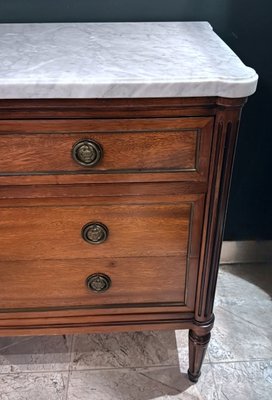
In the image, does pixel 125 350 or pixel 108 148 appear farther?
pixel 125 350

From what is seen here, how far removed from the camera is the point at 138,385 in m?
1.25

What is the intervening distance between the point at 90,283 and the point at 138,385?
1.23ft

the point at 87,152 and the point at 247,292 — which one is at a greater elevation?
the point at 87,152

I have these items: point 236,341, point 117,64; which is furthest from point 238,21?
point 236,341

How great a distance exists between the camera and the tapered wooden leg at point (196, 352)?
46.2 inches

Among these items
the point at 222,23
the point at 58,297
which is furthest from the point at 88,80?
the point at 222,23

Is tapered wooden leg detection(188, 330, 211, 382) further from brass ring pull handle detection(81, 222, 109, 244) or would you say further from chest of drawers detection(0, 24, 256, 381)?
brass ring pull handle detection(81, 222, 109, 244)

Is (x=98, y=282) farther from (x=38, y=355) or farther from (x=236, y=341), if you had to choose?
(x=236, y=341)

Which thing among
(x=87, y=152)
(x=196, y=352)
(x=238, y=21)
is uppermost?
(x=238, y=21)

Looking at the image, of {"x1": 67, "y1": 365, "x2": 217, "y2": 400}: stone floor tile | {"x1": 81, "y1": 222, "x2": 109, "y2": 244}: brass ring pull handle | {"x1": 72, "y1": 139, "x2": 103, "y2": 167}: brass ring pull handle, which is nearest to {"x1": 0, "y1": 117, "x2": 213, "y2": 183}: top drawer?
{"x1": 72, "y1": 139, "x2": 103, "y2": 167}: brass ring pull handle

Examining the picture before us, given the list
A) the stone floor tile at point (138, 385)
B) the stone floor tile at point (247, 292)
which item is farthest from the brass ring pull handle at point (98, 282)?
the stone floor tile at point (247, 292)

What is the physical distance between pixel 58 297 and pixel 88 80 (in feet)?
1.73

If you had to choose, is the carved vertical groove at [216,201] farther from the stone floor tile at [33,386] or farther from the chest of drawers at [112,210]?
the stone floor tile at [33,386]

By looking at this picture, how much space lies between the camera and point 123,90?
0.82m
